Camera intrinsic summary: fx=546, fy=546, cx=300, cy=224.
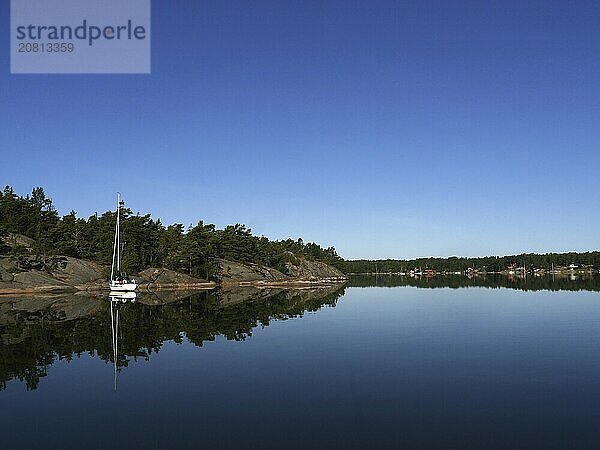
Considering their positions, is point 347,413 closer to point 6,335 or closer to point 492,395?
point 492,395

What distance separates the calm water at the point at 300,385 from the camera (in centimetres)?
2061

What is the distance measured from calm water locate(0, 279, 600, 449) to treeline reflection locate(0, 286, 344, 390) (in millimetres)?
306

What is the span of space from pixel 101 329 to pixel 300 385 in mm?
29916

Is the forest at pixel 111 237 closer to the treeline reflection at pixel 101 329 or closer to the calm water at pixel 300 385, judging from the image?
the treeline reflection at pixel 101 329

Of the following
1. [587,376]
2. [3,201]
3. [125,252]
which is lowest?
[587,376]

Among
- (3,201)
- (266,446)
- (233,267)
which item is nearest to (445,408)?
(266,446)

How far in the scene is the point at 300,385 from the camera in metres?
29.3

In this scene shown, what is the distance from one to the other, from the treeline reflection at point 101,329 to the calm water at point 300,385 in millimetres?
306

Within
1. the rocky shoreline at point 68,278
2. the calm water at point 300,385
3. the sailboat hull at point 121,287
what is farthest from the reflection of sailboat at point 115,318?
the rocky shoreline at point 68,278

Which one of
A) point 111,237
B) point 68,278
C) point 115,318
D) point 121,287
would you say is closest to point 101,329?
point 115,318

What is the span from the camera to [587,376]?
101ft

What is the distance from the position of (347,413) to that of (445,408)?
14.6 ft

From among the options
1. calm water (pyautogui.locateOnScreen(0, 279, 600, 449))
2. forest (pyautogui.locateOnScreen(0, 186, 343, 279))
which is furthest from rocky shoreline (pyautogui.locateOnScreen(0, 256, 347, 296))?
calm water (pyautogui.locateOnScreen(0, 279, 600, 449))

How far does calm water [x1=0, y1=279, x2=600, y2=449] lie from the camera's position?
20.6m
